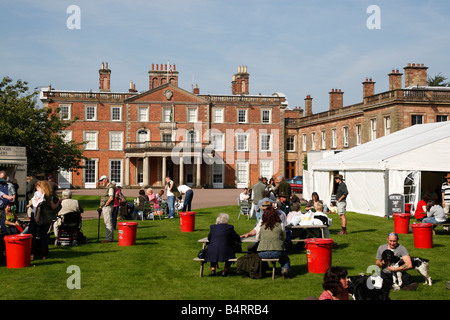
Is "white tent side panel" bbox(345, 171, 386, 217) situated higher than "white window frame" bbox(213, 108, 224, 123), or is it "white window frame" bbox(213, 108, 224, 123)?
"white window frame" bbox(213, 108, 224, 123)

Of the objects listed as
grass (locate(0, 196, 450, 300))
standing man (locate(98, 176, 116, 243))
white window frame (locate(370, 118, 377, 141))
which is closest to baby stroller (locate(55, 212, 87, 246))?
grass (locate(0, 196, 450, 300))

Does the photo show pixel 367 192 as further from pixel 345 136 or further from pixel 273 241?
pixel 345 136

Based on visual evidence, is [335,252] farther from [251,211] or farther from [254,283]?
[251,211]

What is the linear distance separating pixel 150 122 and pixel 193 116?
437 cm

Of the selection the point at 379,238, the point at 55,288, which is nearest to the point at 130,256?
the point at 55,288

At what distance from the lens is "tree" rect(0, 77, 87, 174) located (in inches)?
989

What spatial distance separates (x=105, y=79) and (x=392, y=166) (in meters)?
41.0

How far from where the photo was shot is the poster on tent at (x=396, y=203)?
64.6ft

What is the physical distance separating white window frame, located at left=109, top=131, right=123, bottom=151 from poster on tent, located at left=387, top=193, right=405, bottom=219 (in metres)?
36.8

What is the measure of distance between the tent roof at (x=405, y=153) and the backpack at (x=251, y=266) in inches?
505

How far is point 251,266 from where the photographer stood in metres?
9.47

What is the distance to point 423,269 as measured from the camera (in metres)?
8.86

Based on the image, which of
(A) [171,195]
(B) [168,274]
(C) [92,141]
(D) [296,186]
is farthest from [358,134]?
(B) [168,274]

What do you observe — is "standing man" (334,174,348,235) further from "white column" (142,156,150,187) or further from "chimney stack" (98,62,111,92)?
"chimney stack" (98,62,111,92)
